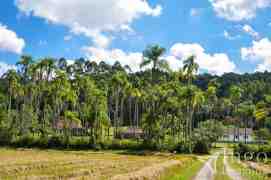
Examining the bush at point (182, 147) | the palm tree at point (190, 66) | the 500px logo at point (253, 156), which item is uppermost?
the palm tree at point (190, 66)

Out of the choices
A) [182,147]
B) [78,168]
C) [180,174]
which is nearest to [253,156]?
[182,147]

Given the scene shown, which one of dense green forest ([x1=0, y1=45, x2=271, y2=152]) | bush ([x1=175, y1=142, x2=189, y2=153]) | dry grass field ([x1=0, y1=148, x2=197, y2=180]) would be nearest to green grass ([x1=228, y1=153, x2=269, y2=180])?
dry grass field ([x1=0, y1=148, x2=197, y2=180])

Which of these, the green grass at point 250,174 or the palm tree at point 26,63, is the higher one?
the palm tree at point 26,63

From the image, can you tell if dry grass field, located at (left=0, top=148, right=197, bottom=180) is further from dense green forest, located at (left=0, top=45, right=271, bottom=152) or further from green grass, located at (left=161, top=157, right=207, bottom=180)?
dense green forest, located at (left=0, top=45, right=271, bottom=152)

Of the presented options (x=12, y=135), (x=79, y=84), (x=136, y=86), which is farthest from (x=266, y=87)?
(x=12, y=135)

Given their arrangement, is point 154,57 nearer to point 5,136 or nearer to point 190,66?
point 190,66

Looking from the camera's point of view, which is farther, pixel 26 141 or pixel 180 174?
pixel 26 141

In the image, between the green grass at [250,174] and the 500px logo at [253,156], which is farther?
the 500px logo at [253,156]

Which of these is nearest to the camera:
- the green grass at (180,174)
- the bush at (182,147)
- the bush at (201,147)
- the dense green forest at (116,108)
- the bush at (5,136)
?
the green grass at (180,174)

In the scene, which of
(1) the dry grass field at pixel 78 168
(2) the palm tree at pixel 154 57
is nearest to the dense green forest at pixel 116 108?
(2) the palm tree at pixel 154 57

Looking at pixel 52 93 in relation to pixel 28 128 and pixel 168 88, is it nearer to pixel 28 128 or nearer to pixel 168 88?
pixel 28 128

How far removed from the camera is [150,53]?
263 feet

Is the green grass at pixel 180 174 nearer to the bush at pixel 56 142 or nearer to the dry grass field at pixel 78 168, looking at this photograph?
the dry grass field at pixel 78 168

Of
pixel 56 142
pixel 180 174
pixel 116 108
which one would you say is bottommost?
pixel 180 174
